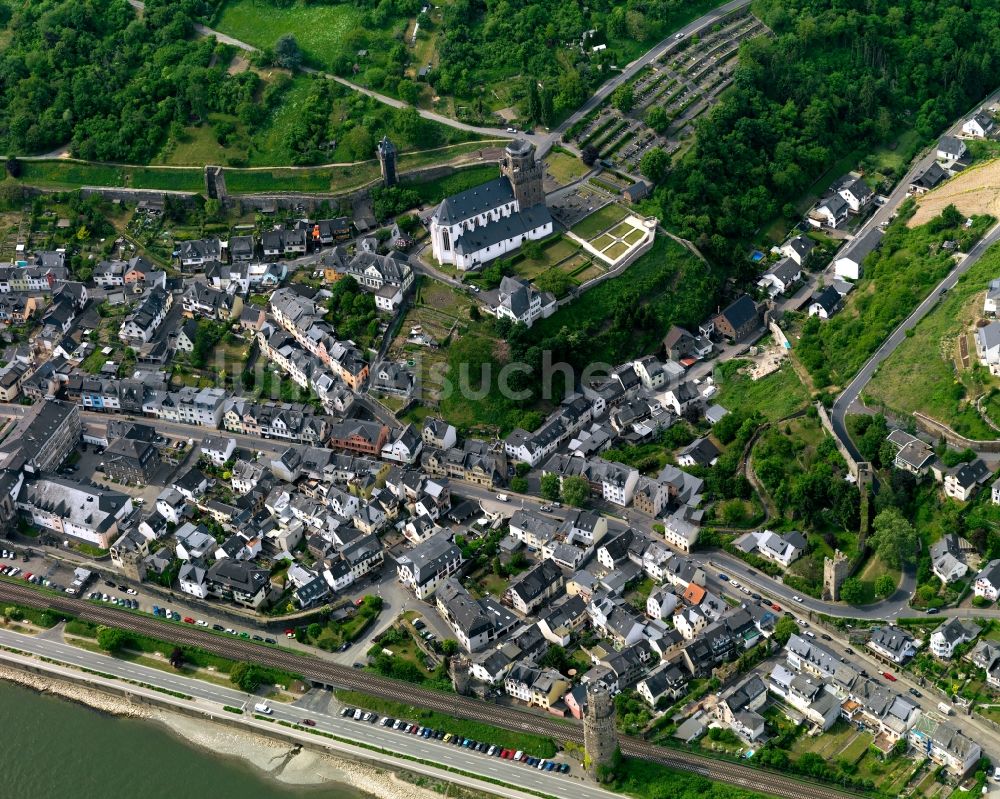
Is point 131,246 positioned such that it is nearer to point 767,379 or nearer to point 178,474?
point 178,474

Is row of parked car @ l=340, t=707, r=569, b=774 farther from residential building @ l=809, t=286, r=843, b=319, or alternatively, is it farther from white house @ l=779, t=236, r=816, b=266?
white house @ l=779, t=236, r=816, b=266

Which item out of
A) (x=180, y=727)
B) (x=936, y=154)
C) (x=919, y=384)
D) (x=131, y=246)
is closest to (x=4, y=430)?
(x=131, y=246)

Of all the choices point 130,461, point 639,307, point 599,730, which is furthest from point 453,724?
point 639,307

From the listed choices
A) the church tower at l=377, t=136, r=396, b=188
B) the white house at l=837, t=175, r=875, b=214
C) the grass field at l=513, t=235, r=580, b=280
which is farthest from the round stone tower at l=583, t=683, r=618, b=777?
the white house at l=837, t=175, r=875, b=214

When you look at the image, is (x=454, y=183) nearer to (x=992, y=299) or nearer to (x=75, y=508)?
(x=75, y=508)

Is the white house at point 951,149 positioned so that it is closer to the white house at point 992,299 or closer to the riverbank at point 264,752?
the white house at point 992,299

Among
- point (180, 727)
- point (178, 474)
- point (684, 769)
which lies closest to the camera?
point (684, 769)

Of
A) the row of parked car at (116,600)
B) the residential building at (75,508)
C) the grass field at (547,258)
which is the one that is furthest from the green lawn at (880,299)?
the residential building at (75,508)
